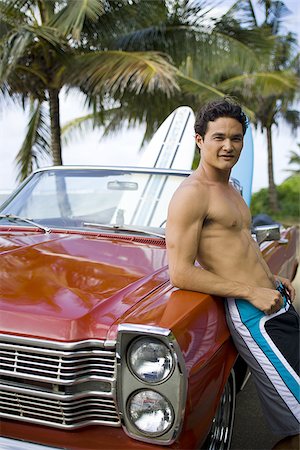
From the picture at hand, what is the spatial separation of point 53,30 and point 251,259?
826 centimetres

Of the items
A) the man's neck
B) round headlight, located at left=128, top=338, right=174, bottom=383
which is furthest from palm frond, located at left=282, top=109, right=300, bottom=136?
round headlight, located at left=128, top=338, right=174, bottom=383

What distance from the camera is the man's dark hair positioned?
91.3 inches

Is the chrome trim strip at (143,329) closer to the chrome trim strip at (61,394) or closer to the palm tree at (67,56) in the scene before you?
the chrome trim strip at (61,394)

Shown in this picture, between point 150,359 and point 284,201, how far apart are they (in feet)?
70.9

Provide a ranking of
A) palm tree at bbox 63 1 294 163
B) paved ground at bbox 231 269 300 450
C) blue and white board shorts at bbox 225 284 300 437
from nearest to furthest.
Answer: blue and white board shorts at bbox 225 284 300 437, paved ground at bbox 231 269 300 450, palm tree at bbox 63 1 294 163

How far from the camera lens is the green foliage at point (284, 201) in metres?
21.0

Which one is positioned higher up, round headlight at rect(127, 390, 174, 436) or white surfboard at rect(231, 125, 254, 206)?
white surfboard at rect(231, 125, 254, 206)

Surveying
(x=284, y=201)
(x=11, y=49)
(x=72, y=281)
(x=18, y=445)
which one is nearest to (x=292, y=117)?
(x=284, y=201)

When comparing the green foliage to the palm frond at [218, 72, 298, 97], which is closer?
the palm frond at [218, 72, 298, 97]

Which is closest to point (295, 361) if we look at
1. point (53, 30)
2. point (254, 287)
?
point (254, 287)

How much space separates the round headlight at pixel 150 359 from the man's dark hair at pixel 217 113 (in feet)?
3.33

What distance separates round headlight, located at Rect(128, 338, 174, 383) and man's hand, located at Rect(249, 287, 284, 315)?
0.57 m

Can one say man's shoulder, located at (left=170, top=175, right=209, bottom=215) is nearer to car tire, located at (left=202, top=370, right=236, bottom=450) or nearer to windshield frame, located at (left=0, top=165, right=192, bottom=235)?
car tire, located at (left=202, top=370, right=236, bottom=450)

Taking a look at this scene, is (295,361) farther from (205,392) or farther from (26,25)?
(26,25)
